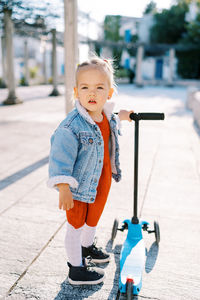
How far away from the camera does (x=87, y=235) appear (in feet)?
7.63

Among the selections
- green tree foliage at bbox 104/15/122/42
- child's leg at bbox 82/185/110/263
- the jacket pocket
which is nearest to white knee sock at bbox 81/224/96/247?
child's leg at bbox 82/185/110/263

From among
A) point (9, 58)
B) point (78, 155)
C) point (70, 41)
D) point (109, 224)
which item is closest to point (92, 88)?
point (78, 155)

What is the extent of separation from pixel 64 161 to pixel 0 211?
177cm

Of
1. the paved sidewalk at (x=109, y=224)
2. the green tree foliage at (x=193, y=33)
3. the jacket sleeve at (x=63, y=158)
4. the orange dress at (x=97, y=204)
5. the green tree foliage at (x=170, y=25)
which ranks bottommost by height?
the paved sidewalk at (x=109, y=224)

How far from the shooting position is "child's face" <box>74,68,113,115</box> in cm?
188

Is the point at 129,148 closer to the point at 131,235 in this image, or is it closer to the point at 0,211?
the point at 0,211

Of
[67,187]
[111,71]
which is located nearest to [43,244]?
[67,187]

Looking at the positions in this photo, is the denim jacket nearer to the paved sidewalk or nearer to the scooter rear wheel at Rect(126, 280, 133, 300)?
the scooter rear wheel at Rect(126, 280, 133, 300)

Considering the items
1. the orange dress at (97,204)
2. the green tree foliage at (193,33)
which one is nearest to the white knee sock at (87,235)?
the orange dress at (97,204)

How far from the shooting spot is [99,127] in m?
Result: 2.08

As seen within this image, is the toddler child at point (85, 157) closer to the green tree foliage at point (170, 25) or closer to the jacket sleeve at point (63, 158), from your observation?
the jacket sleeve at point (63, 158)

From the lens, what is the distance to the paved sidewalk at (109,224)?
83.8 inches

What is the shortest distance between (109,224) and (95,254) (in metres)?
0.67

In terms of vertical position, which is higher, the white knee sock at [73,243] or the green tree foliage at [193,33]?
the green tree foliage at [193,33]
